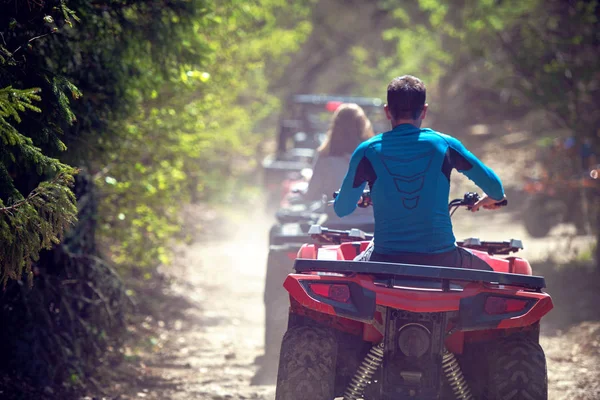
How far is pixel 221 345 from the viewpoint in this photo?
7.63 meters

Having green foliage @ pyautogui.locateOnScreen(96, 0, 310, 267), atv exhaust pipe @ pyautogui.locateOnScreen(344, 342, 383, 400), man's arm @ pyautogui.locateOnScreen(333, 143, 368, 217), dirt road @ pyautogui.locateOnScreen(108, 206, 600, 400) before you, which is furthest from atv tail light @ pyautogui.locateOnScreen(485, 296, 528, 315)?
green foliage @ pyautogui.locateOnScreen(96, 0, 310, 267)

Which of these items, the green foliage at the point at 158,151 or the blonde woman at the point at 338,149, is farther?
the blonde woman at the point at 338,149

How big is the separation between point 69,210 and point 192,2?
7.84 ft

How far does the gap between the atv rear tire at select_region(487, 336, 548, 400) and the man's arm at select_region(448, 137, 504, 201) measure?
31.7 inches

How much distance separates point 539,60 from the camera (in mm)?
9680

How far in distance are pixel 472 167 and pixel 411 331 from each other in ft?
3.14

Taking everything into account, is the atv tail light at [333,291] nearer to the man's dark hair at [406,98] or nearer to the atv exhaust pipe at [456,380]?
the atv exhaust pipe at [456,380]

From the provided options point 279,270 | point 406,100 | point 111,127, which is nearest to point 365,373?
point 406,100

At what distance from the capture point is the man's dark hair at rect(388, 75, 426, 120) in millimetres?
4137

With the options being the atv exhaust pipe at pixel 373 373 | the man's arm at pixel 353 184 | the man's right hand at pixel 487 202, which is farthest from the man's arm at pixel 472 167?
the atv exhaust pipe at pixel 373 373

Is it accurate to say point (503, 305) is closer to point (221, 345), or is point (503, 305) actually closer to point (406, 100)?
point (406, 100)

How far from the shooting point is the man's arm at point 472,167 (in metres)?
4.01

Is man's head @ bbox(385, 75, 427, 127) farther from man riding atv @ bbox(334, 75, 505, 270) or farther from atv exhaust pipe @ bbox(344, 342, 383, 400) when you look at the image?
atv exhaust pipe @ bbox(344, 342, 383, 400)

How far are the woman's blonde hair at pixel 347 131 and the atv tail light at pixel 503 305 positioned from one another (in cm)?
328
